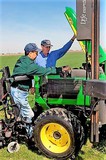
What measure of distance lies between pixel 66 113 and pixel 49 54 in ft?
4.82

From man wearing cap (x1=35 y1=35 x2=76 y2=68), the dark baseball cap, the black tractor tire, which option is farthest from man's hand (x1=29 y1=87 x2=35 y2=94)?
the dark baseball cap

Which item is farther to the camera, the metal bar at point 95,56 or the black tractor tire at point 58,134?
the black tractor tire at point 58,134

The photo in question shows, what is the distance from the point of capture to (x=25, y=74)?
4660mm

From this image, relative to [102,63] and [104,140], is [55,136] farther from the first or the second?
[102,63]

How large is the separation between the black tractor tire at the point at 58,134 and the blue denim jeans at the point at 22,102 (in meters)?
0.35

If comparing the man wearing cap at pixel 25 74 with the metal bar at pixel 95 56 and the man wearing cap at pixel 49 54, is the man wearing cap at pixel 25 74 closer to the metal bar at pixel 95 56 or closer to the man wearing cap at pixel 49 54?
the man wearing cap at pixel 49 54

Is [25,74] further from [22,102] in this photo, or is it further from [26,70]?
[22,102]

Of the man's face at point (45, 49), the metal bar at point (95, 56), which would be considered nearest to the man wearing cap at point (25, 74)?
the metal bar at point (95, 56)

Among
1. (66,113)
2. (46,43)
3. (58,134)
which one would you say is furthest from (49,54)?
(58,134)

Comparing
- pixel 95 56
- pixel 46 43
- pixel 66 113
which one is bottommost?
pixel 66 113

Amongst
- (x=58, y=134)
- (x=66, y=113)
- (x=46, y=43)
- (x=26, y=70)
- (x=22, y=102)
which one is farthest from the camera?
(x=46, y=43)

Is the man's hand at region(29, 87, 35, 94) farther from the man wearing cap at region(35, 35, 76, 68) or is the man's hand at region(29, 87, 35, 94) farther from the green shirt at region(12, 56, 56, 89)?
the man wearing cap at region(35, 35, 76, 68)

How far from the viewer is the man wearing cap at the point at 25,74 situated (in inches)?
183

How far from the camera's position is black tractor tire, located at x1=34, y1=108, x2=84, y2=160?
427 centimetres
